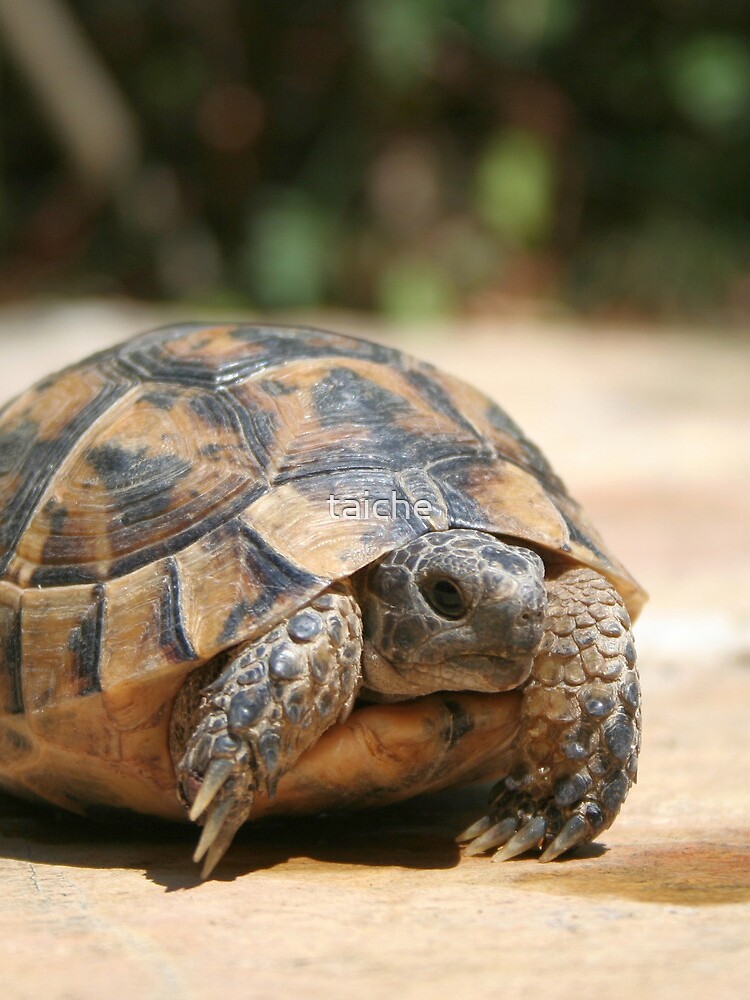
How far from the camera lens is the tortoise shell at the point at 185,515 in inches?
106

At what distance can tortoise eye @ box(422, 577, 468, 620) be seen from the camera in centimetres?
266

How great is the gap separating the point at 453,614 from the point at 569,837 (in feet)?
1.75

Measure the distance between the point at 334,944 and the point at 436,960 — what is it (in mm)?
185

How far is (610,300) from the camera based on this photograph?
13625mm

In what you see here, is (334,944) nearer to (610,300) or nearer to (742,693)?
(742,693)

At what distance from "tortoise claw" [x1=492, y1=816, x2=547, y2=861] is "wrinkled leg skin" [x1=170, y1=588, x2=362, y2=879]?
480 millimetres

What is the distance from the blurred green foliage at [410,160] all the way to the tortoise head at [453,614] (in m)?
10.7

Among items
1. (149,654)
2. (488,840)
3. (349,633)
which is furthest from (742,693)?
(149,654)

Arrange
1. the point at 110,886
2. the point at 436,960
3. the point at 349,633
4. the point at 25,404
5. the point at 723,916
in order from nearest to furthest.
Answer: the point at 436,960 < the point at 723,916 < the point at 110,886 < the point at 349,633 < the point at 25,404

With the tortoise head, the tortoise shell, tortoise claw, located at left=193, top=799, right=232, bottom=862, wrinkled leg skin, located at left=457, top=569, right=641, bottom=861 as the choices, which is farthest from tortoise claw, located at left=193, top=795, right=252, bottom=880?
wrinkled leg skin, located at left=457, top=569, right=641, bottom=861

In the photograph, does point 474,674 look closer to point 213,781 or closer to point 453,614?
point 453,614

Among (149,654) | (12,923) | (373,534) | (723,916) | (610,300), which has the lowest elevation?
(12,923)

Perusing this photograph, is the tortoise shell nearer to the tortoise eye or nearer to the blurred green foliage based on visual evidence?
the tortoise eye

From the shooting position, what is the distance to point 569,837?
2691 millimetres
